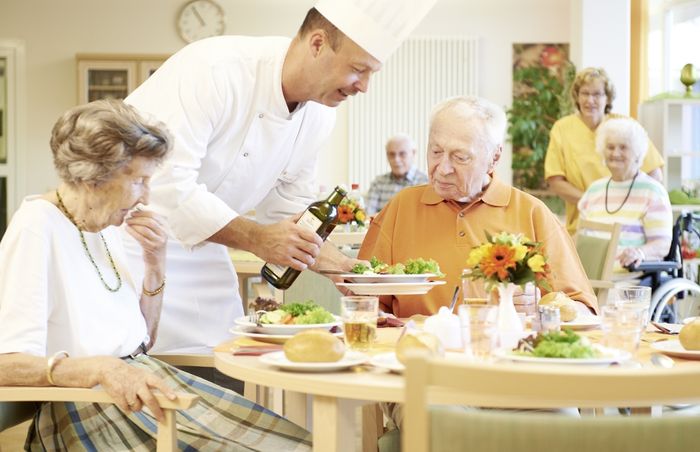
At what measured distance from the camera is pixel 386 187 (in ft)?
26.6

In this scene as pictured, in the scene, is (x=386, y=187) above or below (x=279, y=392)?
above

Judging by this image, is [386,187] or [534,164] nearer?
[386,187]

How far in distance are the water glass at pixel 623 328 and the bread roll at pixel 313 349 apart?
0.52 metres

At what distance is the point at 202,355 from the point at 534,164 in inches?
322

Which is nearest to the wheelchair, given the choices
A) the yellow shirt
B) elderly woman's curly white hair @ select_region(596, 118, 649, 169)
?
elderly woman's curly white hair @ select_region(596, 118, 649, 169)

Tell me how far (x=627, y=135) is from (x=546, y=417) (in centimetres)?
406

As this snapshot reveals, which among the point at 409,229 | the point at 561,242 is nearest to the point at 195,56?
the point at 409,229

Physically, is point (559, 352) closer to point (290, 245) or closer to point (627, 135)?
A: point (290, 245)

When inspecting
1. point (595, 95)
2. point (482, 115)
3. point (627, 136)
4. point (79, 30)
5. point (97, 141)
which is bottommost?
point (97, 141)

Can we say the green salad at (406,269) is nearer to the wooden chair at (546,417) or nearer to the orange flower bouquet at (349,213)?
the wooden chair at (546,417)

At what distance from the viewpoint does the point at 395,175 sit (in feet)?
26.7

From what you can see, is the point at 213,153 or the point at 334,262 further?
the point at 213,153

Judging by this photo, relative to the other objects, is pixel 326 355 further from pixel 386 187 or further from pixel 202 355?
pixel 386 187

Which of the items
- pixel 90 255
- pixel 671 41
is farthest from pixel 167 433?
pixel 671 41
